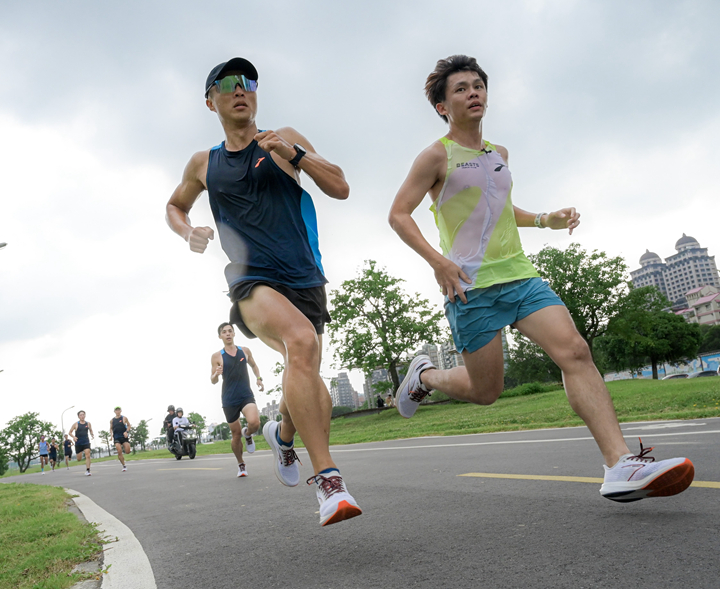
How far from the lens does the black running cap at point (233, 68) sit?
138 inches

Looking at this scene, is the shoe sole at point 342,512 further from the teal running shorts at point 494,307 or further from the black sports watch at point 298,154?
the black sports watch at point 298,154

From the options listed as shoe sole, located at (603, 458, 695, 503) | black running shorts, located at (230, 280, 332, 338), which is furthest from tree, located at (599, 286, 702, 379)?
shoe sole, located at (603, 458, 695, 503)

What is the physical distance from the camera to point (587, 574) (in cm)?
208

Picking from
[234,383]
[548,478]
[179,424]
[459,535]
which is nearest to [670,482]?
[459,535]

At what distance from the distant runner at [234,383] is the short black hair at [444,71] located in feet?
19.7

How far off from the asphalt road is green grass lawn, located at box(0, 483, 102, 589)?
1.37ft

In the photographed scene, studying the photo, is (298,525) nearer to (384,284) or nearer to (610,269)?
(384,284)

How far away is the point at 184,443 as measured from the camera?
62.5 feet

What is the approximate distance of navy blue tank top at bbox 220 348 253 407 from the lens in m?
9.30

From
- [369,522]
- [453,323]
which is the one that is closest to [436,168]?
[453,323]

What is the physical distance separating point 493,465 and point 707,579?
404 cm

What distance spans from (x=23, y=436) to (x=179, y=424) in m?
76.8

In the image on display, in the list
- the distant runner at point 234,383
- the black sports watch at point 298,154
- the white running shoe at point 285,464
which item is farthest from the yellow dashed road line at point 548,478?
the distant runner at point 234,383

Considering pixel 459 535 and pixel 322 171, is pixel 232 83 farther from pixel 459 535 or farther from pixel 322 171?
pixel 459 535
